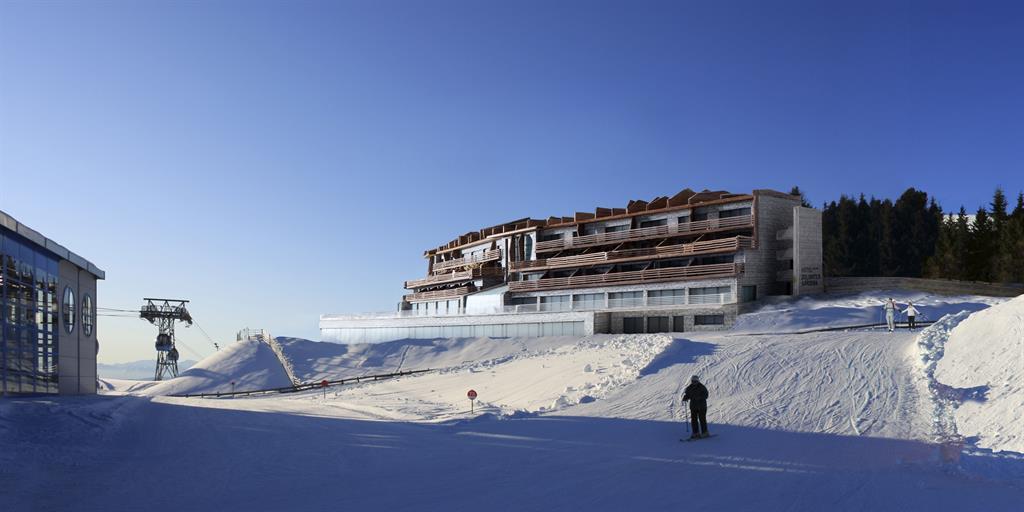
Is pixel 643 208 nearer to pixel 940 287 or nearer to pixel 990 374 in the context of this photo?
pixel 940 287

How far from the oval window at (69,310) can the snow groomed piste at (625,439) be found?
5.41m

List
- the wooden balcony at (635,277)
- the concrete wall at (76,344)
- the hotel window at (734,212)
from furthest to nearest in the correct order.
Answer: the hotel window at (734,212)
the wooden balcony at (635,277)
the concrete wall at (76,344)

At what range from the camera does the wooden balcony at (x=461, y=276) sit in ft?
254

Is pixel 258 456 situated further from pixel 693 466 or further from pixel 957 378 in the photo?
pixel 957 378

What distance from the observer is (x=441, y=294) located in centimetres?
8125

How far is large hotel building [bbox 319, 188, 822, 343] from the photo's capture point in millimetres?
55188

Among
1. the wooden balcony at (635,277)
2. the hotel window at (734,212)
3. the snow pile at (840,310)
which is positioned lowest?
the snow pile at (840,310)

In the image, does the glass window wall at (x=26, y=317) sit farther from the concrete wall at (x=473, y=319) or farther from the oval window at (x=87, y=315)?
the concrete wall at (x=473, y=319)

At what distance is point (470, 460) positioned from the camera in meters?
16.2

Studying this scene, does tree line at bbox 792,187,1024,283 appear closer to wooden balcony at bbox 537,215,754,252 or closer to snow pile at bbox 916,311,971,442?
wooden balcony at bbox 537,215,754,252

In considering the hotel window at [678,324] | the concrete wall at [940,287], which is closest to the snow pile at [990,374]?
the concrete wall at [940,287]

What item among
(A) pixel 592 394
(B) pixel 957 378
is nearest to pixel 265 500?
(A) pixel 592 394

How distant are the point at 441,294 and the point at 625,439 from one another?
206 ft

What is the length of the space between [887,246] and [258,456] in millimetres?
89459
